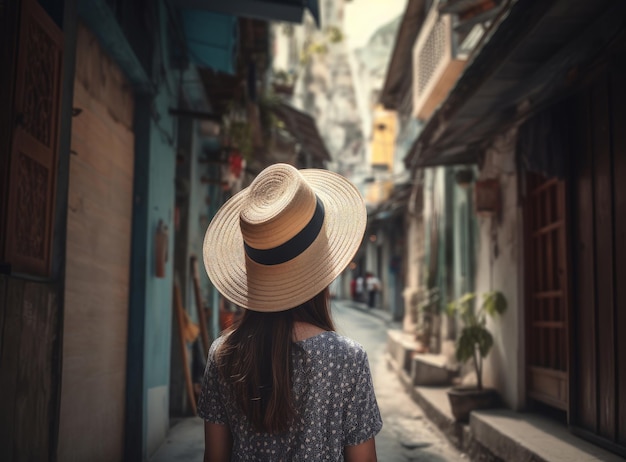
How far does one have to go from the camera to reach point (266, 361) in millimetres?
2129

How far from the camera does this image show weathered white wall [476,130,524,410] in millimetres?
6949

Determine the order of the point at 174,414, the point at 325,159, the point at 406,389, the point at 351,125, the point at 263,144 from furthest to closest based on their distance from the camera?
1. the point at 351,125
2. the point at 325,159
3. the point at 263,144
4. the point at 406,389
5. the point at 174,414

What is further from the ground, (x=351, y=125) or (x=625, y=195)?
(x=351, y=125)

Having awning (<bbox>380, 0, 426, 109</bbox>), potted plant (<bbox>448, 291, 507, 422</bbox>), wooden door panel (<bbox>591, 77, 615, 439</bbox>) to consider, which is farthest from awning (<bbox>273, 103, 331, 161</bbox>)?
wooden door panel (<bbox>591, 77, 615, 439</bbox>)

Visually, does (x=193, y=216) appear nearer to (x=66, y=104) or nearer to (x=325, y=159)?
(x=66, y=104)

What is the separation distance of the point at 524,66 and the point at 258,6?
2439 mm

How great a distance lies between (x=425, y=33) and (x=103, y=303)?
908 centimetres

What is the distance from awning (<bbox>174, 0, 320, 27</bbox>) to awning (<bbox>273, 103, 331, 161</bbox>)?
7377 millimetres

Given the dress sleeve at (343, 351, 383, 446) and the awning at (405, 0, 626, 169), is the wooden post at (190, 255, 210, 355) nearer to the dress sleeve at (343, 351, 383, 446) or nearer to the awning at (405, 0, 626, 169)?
the awning at (405, 0, 626, 169)

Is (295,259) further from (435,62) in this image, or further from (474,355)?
(435,62)

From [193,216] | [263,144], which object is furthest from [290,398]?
[263,144]

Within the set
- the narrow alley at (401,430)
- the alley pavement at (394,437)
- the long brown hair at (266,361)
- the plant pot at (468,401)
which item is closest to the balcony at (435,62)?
Result: the narrow alley at (401,430)

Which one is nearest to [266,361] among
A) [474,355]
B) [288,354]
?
[288,354]

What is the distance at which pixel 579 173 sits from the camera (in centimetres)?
548
